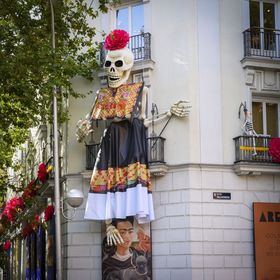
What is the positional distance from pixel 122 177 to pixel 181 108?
2.65 meters

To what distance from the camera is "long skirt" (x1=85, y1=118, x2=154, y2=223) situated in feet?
68.2

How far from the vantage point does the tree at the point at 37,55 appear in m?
19.6

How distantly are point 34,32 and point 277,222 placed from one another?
8.99m

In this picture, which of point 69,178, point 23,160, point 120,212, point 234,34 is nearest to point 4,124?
point 69,178

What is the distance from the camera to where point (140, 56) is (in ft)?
73.2

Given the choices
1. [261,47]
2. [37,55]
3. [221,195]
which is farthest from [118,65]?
[221,195]

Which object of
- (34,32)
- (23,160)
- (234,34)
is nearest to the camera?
(34,32)

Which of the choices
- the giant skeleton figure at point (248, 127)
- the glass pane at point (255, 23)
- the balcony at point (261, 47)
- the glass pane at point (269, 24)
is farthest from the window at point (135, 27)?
the glass pane at point (269, 24)

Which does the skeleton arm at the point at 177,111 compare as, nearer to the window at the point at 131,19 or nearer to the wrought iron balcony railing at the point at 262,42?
the wrought iron balcony railing at the point at 262,42

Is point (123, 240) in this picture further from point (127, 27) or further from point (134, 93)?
point (127, 27)

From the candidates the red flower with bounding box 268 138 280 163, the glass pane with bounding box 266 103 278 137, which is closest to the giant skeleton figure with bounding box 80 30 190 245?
the red flower with bounding box 268 138 280 163

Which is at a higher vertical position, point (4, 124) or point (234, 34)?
point (234, 34)

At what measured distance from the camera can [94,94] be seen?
2284cm

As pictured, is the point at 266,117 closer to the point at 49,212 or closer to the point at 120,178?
the point at 120,178
